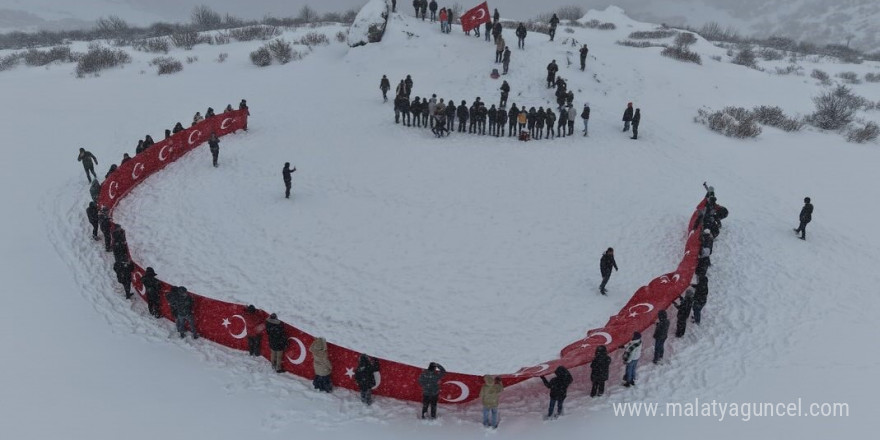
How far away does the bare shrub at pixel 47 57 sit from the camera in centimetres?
3647

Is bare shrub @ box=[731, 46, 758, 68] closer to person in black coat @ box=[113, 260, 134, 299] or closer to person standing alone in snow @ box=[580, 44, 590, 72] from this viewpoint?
person standing alone in snow @ box=[580, 44, 590, 72]

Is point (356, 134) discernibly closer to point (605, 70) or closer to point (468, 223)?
point (468, 223)

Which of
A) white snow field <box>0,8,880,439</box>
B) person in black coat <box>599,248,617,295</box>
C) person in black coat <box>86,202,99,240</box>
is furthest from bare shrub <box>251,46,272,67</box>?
person in black coat <box>599,248,617,295</box>

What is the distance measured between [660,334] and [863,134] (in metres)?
21.0

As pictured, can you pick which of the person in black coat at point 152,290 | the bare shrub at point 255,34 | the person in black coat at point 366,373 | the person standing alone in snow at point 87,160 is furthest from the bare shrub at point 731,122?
the bare shrub at point 255,34

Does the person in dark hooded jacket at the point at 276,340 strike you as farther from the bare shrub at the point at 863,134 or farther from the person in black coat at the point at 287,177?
the bare shrub at the point at 863,134

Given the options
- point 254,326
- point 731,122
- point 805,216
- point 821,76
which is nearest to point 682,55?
point 731,122

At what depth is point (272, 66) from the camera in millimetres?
34438

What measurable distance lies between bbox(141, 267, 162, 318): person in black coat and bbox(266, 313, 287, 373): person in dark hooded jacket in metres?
3.13

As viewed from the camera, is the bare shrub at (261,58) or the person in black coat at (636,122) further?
the bare shrub at (261,58)

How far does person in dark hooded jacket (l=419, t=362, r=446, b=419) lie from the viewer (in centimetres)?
947

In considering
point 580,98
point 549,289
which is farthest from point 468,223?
point 580,98

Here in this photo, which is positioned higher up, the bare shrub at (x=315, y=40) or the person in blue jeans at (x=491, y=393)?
the bare shrub at (x=315, y=40)

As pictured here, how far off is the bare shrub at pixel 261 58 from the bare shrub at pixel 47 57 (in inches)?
510
